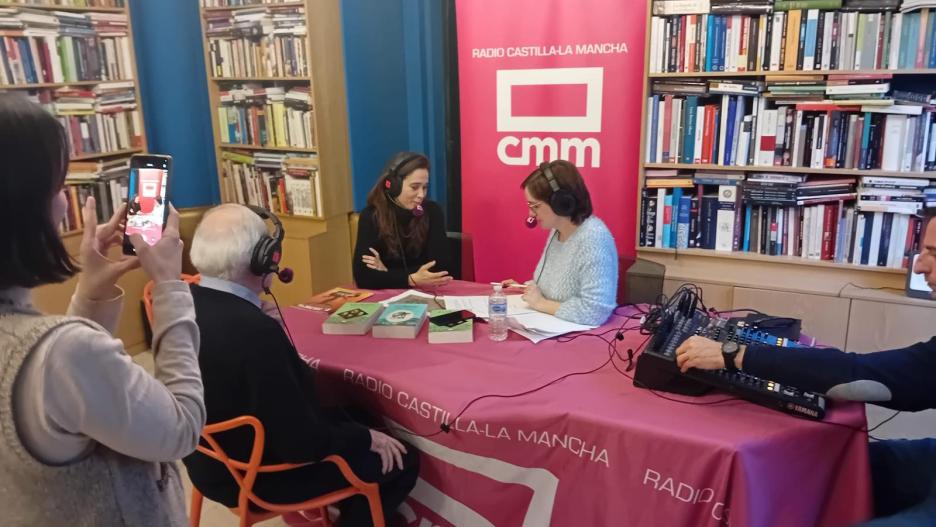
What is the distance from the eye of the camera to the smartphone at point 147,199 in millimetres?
1196

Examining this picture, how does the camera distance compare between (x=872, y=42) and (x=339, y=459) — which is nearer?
(x=339, y=459)

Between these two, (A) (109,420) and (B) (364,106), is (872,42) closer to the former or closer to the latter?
(B) (364,106)

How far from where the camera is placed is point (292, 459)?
1605 millimetres

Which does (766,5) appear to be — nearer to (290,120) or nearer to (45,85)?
(290,120)

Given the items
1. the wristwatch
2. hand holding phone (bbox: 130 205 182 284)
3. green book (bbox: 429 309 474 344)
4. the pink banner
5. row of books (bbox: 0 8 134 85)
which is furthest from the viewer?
row of books (bbox: 0 8 134 85)

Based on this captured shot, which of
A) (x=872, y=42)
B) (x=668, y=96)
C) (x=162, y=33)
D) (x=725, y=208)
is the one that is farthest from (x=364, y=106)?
(x=872, y=42)

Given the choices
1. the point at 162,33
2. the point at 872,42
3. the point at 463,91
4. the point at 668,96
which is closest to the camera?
the point at 872,42

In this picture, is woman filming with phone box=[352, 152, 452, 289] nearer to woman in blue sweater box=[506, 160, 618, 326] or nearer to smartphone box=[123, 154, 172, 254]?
woman in blue sweater box=[506, 160, 618, 326]

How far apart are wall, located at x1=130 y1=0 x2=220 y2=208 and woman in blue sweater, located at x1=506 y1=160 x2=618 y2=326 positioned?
2595 mm

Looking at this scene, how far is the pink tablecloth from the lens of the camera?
1.44m

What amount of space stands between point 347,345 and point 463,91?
1881mm

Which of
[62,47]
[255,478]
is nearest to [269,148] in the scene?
[62,47]

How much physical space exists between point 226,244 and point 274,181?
2.45 meters

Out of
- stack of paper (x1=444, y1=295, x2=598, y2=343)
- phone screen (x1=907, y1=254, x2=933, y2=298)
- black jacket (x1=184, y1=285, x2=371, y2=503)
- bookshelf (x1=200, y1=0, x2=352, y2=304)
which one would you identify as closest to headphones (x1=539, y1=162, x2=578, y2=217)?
stack of paper (x1=444, y1=295, x2=598, y2=343)
